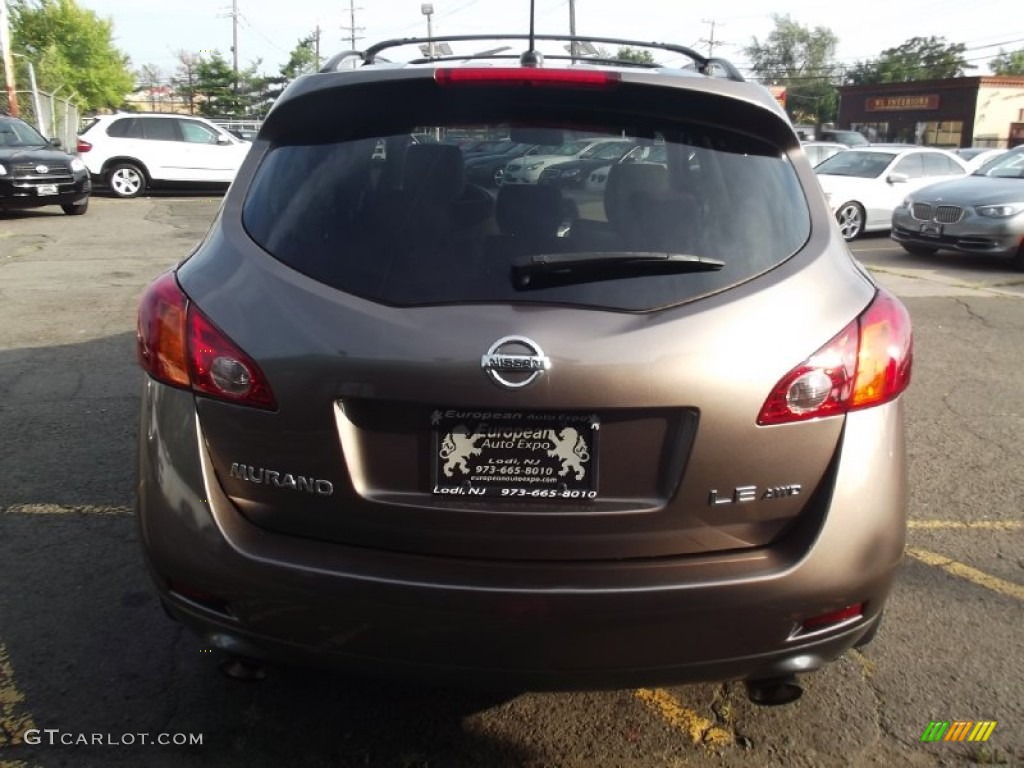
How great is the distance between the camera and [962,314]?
28.4 feet

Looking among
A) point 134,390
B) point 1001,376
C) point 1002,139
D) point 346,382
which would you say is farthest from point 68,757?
point 1002,139

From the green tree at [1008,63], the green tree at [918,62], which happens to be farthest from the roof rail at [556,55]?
the green tree at [1008,63]

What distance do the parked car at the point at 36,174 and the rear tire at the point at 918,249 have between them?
13.8 metres

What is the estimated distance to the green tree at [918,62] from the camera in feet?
266

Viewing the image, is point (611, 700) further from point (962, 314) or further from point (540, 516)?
point (962, 314)

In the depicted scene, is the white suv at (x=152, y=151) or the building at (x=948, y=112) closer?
the white suv at (x=152, y=151)

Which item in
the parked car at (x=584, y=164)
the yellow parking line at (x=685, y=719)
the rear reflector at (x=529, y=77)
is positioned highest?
the rear reflector at (x=529, y=77)

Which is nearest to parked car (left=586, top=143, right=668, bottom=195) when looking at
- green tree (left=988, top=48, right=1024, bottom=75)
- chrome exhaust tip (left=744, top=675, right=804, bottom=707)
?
chrome exhaust tip (left=744, top=675, right=804, bottom=707)

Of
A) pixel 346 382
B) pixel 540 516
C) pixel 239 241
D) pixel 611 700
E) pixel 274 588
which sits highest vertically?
pixel 239 241

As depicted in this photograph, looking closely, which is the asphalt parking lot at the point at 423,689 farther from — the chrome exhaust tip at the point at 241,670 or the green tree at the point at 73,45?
the green tree at the point at 73,45

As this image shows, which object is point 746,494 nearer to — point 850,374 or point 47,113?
point 850,374

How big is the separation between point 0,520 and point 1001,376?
6.30 m

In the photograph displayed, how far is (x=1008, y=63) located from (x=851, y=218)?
98.9m

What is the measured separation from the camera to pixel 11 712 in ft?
8.82
